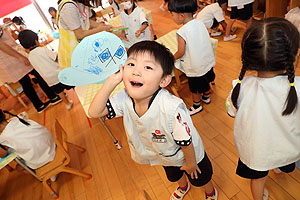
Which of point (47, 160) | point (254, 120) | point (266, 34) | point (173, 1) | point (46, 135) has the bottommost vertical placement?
point (47, 160)

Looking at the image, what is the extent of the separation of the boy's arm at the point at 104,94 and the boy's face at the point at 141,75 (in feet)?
Answer: 0.14

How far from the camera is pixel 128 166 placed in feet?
5.97

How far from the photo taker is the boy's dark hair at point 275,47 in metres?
0.68

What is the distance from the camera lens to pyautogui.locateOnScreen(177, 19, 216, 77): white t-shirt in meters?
1.51

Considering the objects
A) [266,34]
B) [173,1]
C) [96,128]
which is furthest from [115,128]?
[266,34]

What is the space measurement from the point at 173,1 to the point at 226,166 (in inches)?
55.8

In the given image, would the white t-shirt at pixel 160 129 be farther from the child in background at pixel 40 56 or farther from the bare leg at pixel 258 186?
the child in background at pixel 40 56

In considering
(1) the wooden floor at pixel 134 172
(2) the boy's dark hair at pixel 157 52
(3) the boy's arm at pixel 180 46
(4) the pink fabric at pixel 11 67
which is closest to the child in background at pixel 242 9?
(1) the wooden floor at pixel 134 172

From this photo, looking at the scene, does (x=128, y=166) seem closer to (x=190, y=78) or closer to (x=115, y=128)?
(x=115, y=128)

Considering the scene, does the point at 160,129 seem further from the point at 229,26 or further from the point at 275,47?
the point at 229,26

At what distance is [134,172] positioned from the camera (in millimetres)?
1747

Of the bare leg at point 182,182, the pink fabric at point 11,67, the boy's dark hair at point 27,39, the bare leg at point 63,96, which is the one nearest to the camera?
the bare leg at point 182,182

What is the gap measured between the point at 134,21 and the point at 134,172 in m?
1.71

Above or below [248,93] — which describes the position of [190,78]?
below
